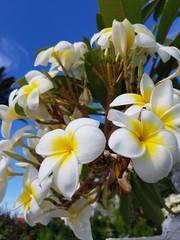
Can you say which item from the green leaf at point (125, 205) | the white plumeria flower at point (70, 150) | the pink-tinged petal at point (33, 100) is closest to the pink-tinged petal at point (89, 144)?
the white plumeria flower at point (70, 150)

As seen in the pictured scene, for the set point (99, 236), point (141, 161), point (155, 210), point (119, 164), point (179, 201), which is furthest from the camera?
point (99, 236)

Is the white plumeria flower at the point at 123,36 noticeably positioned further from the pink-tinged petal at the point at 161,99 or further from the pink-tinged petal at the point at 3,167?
the pink-tinged petal at the point at 3,167

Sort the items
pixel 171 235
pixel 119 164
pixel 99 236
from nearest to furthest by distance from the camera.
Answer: pixel 119 164 → pixel 171 235 → pixel 99 236

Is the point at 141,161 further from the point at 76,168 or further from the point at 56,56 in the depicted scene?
the point at 56,56

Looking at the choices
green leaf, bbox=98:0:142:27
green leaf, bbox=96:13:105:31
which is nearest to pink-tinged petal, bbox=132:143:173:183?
green leaf, bbox=98:0:142:27

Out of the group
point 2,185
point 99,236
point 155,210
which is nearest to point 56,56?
point 2,185

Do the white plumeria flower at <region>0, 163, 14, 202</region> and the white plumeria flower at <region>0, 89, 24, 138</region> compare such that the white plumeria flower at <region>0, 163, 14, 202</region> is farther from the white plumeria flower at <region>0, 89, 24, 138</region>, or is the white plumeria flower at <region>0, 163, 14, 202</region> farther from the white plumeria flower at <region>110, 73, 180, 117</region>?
the white plumeria flower at <region>110, 73, 180, 117</region>

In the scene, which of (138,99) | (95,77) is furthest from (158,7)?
(138,99)

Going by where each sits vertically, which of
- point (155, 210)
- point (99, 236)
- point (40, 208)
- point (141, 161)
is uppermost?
point (141, 161)
